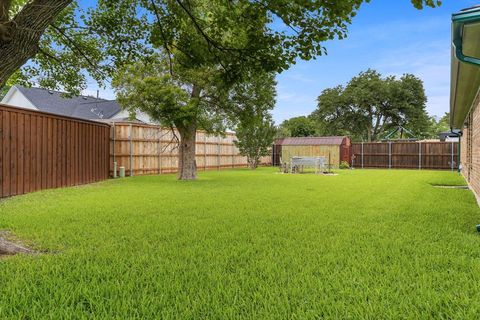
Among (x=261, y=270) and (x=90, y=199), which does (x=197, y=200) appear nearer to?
(x=90, y=199)

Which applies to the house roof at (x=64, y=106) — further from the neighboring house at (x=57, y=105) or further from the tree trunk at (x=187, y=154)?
the tree trunk at (x=187, y=154)

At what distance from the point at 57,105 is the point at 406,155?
2450 cm

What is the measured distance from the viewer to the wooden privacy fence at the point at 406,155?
22.7 m

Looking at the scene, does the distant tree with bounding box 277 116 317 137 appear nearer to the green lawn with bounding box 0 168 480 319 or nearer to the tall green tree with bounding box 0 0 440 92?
the tall green tree with bounding box 0 0 440 92

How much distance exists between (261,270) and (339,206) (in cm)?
406

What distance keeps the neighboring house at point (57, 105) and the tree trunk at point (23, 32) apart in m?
21.0

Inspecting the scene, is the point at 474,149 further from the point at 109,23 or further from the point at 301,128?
the point at 301,128

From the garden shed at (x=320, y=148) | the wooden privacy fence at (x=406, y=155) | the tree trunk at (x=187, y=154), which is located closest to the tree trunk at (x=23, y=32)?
the tree trunk at (x=187, y=154)

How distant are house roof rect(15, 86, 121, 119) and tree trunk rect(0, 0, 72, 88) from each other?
22.3m

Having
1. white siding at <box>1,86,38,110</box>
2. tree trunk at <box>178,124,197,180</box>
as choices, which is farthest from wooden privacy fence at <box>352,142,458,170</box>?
white siding at <box>1,86,38,110</box>

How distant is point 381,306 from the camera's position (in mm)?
2264

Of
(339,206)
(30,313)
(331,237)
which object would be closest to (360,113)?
(339,206)

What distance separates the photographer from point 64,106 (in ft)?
84.7

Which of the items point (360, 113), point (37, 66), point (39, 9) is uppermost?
point (360, 113)
